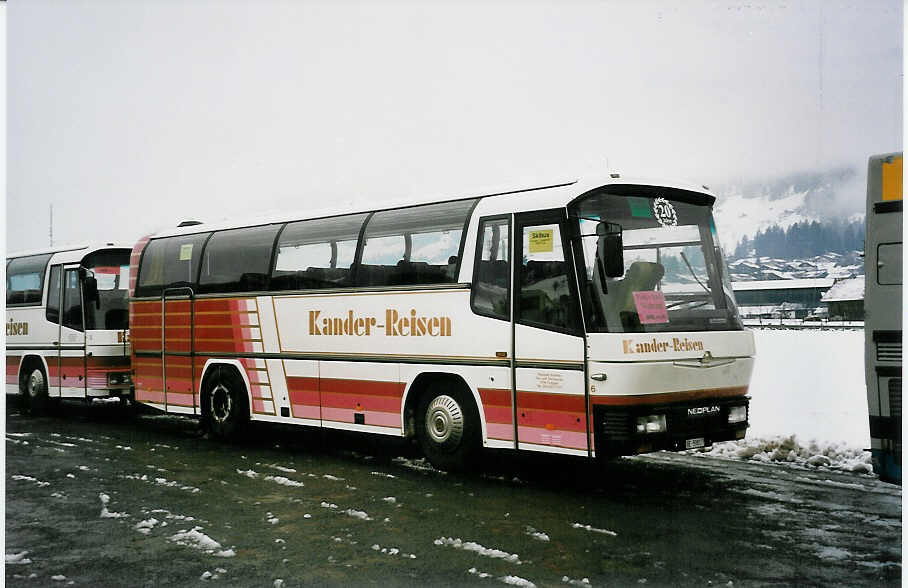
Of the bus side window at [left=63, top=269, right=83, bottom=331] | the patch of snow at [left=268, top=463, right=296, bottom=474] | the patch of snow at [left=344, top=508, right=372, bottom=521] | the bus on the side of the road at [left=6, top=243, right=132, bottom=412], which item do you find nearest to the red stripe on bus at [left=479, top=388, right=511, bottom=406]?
the patch of snow at [left=344, top=508, right=372, bottom=521]

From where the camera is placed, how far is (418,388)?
9.72 m

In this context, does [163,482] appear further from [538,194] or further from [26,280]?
[26,280]

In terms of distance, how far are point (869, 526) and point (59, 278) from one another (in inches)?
506

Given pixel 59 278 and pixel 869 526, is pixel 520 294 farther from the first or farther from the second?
pixel 59 278

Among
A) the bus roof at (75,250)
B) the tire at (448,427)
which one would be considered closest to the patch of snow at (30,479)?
the tire at (448,427)

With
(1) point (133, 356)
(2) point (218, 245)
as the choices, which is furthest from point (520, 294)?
(1) point (133, 356)

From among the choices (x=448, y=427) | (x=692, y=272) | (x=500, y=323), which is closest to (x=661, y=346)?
(x=692, y=272)

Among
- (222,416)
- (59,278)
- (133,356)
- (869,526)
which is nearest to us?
(869,526)

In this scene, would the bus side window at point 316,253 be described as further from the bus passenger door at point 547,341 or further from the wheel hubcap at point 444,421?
the bus passenger door at point 547,341

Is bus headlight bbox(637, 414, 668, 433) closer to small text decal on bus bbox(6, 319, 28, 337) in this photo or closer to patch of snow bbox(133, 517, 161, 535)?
patch of snow bbox(133, 517, 161, 535)

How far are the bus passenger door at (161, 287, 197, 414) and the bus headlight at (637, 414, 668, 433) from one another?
22.3ft

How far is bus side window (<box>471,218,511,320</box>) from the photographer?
29.0ft

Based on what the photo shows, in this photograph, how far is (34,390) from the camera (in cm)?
1559

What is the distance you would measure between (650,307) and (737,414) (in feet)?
4.74
